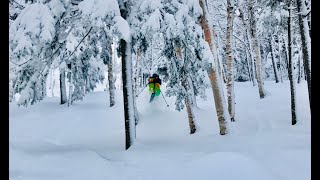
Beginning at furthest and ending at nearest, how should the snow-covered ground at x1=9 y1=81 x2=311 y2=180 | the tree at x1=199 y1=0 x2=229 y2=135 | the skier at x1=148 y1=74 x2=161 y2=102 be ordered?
the skier at x1=148 y1=74 x2=161 y2=102 → the tree at x1=199 y1=0 x2=229 y2=135 → the snow-covered ground at x1=9 y1=81 x2=311 y2=180

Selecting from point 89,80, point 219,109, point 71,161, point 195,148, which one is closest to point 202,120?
point 219,109

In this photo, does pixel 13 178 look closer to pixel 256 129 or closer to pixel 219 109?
pixel 219 109

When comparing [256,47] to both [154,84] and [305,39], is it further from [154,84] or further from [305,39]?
[305,39]

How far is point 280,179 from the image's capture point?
6258 millimetres

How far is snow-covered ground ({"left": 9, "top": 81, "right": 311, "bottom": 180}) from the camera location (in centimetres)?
700

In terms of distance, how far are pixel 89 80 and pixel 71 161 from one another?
1897 cm

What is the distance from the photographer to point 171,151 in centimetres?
932

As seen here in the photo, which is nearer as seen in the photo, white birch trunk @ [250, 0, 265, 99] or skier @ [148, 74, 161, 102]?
skier @ [148, 74, 161, 102]

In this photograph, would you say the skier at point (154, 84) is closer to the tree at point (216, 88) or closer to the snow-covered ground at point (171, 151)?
the snow-covered ground at point (171, 151)

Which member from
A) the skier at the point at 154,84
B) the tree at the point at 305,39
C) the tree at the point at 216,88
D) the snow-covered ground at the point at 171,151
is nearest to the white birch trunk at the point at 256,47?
the snow-covered ground at the point at 171,151

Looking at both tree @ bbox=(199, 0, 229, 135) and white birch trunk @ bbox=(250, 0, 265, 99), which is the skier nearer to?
white birch trunk @ bbox=(250, 0, 265, 99)

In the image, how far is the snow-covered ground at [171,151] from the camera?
23.0 ft

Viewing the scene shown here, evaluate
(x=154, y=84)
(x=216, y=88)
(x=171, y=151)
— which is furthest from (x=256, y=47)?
(x=171, y=151)

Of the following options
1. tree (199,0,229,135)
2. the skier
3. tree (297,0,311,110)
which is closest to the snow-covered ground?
tree (199,0,229,135)
